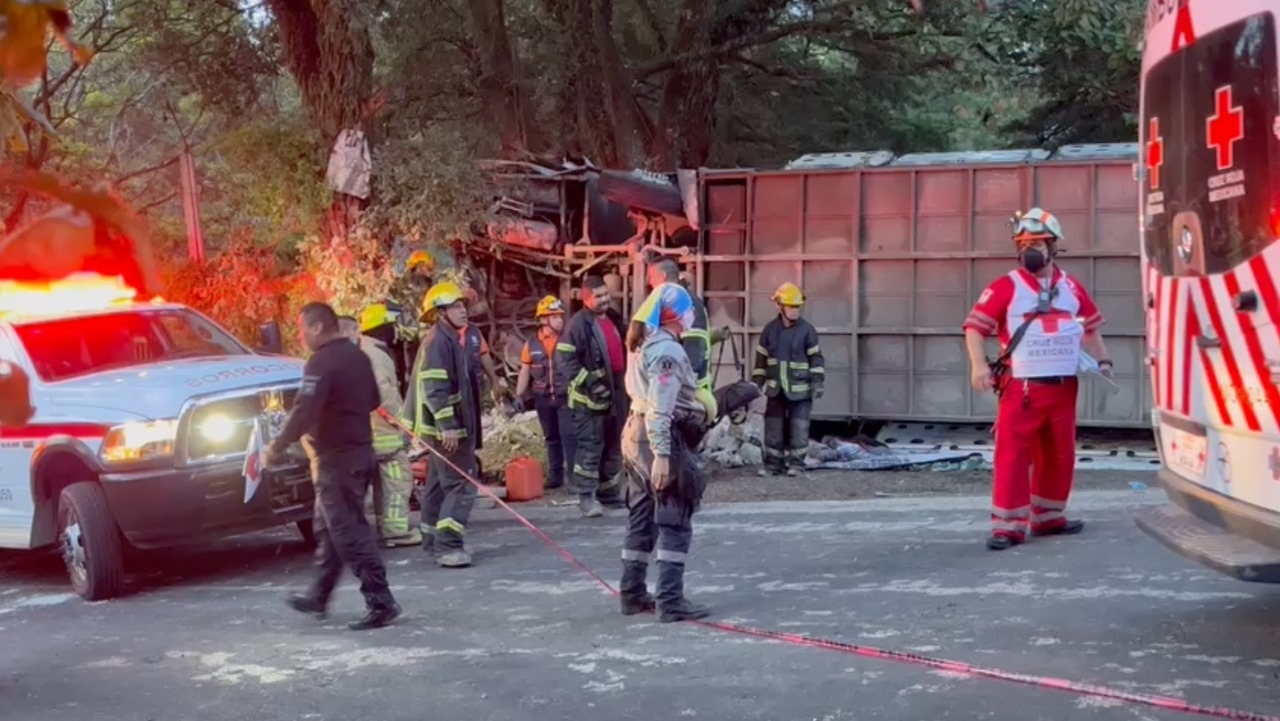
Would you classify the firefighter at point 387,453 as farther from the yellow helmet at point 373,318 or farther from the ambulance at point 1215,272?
the ambulance at point 1215,272

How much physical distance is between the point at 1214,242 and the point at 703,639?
9.60ft

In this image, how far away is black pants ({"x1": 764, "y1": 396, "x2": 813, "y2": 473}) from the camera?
13188mm

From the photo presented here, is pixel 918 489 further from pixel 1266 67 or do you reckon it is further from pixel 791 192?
pixel 1266 67

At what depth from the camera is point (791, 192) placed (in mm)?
15180

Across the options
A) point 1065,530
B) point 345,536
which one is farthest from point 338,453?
point 1065,530

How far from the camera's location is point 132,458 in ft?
28.3

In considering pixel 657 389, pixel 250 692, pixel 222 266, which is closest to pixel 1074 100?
pixel 222 266

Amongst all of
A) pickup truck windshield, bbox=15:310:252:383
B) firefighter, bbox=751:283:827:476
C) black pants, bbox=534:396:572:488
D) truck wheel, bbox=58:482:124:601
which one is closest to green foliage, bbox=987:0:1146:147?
firefighter, bbox=751:283:827:476

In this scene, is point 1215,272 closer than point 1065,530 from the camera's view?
Yes

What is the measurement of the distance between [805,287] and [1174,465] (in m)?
9.09

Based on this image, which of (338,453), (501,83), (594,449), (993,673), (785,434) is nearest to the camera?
(993,673)

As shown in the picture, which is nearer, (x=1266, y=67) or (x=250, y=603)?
(x=1266, y=67)

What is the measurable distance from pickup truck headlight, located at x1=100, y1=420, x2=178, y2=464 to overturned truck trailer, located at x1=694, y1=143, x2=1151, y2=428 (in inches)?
308

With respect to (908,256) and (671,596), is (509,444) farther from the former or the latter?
(671,596)
